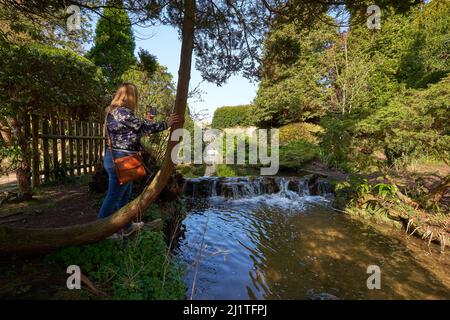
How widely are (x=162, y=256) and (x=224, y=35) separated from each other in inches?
122

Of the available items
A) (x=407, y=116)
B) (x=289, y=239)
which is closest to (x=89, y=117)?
(x=289, y=239)

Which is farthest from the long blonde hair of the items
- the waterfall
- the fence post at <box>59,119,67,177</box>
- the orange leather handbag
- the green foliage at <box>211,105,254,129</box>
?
the green foliage at <box>211,105,254,129</box>

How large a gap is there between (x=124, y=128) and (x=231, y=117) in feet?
68.1

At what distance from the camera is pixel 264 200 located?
25.9 feet

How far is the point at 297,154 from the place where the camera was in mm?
12859

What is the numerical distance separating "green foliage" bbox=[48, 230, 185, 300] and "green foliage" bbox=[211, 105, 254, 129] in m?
19.2

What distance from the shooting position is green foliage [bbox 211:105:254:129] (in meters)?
22.1

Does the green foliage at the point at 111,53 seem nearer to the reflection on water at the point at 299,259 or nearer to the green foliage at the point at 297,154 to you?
the green foliage at the point at 297,154

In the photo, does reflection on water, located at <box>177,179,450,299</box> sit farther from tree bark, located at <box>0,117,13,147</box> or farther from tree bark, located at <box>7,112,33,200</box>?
tree bark, located at <box>0,117,13,147</box>

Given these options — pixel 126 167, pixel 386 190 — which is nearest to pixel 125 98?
pixel 126 167

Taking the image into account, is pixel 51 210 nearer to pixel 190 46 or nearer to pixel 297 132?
pixel 190 46
